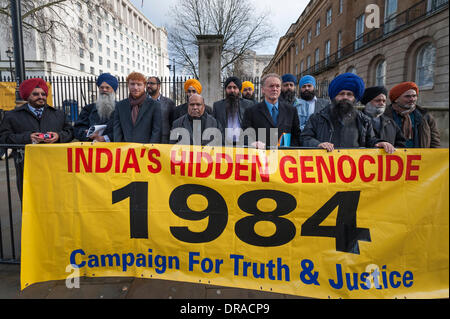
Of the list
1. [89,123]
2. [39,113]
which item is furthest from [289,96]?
[39,113]

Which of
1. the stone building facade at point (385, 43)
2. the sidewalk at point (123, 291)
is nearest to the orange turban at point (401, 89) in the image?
the sidewalk at point (123, 291)

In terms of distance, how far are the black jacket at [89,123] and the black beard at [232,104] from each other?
1780 mm

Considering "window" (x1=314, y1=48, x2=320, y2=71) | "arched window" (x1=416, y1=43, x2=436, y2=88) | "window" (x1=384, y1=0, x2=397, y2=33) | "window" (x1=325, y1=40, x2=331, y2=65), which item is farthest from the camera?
"window" (x1=314, y1=48, x2=320, y2=71)

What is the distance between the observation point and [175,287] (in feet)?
8.52

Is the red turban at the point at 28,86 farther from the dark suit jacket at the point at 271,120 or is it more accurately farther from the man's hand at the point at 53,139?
the dark suit jacket at the point at 271,120

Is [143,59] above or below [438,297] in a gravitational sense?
above

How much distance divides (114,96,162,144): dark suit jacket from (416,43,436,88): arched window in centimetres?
1632

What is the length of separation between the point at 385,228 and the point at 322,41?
113 ft

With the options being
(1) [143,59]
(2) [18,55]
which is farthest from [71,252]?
(1) [143,59]

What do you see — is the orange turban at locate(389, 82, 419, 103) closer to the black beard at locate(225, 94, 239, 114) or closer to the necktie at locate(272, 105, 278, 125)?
the necktie at locate(272, 105, 278, 125)

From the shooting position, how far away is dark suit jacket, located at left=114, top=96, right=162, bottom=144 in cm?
326

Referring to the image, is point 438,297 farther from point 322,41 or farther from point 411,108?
point 322,41

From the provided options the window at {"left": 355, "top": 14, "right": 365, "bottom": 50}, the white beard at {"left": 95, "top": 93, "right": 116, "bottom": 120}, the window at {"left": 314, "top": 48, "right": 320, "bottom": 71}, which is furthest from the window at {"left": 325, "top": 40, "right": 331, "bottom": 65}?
the white beard at {"left": 95, "top": 93, "right": 116, "bottom": 120}

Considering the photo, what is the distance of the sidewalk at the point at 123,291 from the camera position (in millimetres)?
2471
